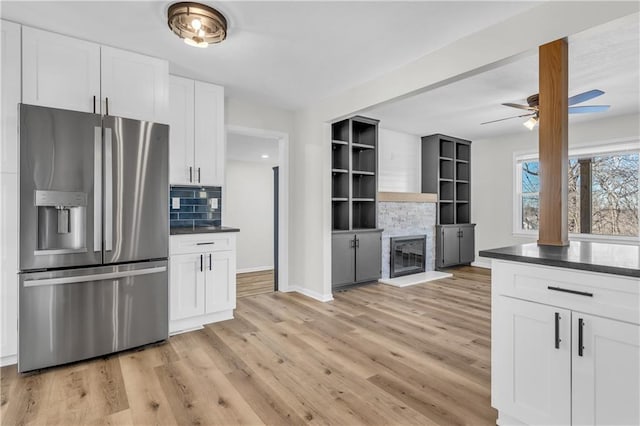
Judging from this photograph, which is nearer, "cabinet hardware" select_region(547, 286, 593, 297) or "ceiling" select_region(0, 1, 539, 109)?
"cabinet hardware" select_region(547, 286, 593, 297)

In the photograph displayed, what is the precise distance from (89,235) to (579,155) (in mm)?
6742

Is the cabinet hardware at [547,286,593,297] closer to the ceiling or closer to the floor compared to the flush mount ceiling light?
closer to the floor

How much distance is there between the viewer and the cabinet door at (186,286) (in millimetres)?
3004

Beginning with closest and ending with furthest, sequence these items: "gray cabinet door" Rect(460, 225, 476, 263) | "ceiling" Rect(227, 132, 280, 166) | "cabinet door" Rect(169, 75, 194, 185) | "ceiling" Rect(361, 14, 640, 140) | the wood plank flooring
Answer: "ceiling" Rect(361, 14, 640, 140) < "cabinet door" Rect(169, 75, 194, 185) < the wood plank flooring < "ceiling" Rect(227, 132, 280, 166) < "gray cabinet door" Rect(460, 225, 476, 263)

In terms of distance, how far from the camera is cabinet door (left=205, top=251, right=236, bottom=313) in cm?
322

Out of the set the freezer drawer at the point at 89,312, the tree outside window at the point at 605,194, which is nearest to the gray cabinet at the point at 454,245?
the tree outside window at the point at 605,194

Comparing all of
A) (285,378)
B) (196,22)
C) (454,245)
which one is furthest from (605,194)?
(196,22)

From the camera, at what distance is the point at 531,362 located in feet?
5.27

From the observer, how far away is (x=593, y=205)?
5.27 meters

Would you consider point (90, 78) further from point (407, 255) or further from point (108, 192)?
point (407, 255)

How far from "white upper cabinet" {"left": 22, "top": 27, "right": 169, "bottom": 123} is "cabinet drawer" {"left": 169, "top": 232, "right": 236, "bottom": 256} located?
1.11m

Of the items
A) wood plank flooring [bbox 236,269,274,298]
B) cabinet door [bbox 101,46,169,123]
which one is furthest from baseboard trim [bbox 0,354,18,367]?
wood plank flooring [bbox 236,269,274,298]

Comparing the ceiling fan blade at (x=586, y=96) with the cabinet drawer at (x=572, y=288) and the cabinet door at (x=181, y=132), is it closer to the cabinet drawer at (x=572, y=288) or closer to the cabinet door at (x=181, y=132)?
the cabinet drawer at (x=572, y=288)

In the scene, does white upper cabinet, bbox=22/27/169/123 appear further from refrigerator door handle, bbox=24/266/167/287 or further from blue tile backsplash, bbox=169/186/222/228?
refrigerator door handle, bbox=24/266/167/287
